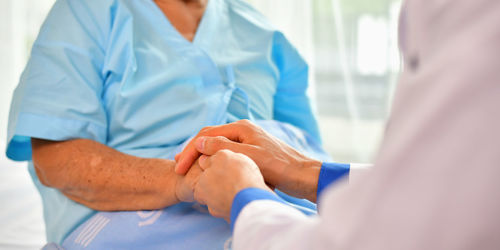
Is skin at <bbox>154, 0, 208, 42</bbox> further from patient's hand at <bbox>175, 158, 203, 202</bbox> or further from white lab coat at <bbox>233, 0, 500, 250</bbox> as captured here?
white lab coat at <bbox>233, 0, 500, 250</bbox>

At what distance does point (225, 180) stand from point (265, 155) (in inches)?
8.6

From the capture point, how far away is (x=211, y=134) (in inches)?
35.6

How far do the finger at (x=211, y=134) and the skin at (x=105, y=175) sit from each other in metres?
0.03

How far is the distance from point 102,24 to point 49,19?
107 mm

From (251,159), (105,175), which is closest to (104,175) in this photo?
(105,175)

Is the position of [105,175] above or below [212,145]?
below

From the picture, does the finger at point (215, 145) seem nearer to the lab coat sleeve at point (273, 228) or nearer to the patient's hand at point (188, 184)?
the patient's hand at point (188, 184)

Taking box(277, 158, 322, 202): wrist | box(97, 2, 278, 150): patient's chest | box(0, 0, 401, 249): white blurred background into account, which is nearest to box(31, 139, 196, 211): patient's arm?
box(97, 2, 278, 150): patient's chest

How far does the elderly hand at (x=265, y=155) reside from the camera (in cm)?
87

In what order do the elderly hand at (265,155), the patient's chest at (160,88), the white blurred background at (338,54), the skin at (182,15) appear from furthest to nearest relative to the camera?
the white blurred background at (338,54) < the skin at (182,15) < the patient's chest at (160,88) < the elderly hand at (265,155)

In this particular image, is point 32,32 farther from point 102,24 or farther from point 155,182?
point 155,182

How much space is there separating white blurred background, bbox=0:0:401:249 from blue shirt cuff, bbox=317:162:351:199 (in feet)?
4.06

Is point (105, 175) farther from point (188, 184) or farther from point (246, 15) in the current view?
point (246, 15)

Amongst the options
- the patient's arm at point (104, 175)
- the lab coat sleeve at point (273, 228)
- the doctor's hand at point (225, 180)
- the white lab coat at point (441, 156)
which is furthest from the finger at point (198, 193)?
the white lab coat at point (441, 156)
